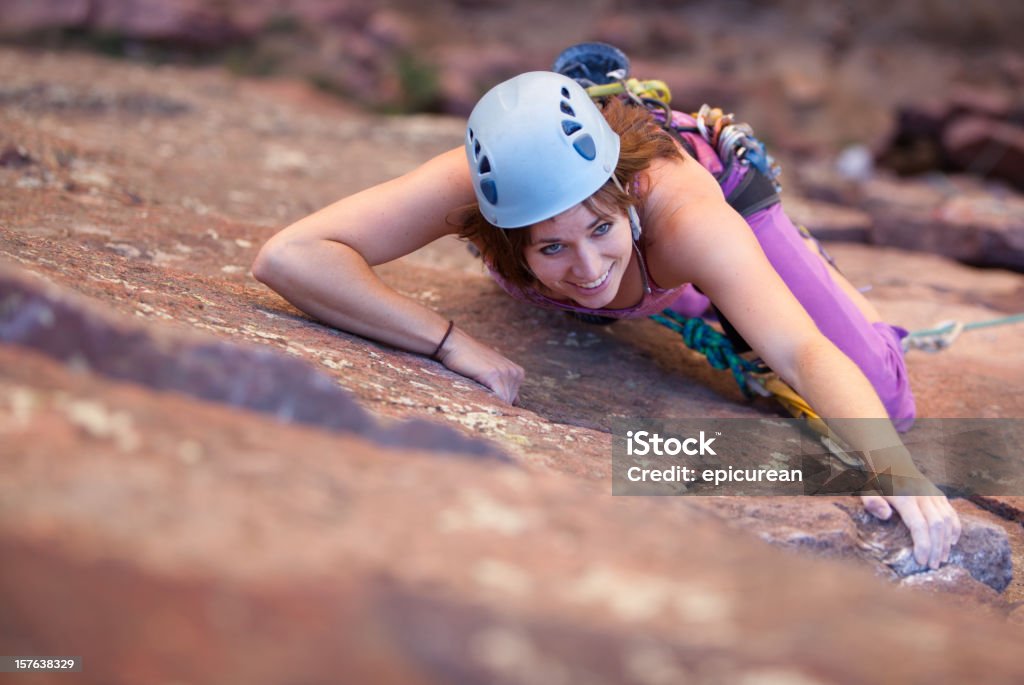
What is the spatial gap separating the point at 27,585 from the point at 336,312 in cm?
140

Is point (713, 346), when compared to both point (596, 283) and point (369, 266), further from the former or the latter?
point (369, 266)

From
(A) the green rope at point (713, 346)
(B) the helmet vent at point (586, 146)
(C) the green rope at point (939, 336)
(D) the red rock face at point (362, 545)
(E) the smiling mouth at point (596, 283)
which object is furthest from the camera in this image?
(C) the green rope at point (939, 336)

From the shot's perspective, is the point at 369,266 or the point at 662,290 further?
the point at 662,290

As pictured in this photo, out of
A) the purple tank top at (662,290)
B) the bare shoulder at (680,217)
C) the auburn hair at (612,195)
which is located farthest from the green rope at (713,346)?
the auburn hair at (612,195)

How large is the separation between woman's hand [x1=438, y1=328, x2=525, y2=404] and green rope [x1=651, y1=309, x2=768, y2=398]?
29.0 inches

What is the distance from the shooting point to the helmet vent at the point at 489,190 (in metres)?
1.99

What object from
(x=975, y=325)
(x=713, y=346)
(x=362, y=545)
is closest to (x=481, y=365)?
(x=713, y=346)

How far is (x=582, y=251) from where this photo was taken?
204 centimetres

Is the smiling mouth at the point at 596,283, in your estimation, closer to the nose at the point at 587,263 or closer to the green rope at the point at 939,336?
the nose at the point at 587,263

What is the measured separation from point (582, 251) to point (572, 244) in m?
0.03

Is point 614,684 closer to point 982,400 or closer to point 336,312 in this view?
A: point 336,312

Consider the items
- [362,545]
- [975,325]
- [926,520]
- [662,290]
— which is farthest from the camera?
[975,325]

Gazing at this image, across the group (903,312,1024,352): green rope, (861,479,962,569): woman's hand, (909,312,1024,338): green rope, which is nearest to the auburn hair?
(861,479,962,569): woman's hand

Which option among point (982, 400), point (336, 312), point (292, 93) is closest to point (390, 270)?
point (336, 312)
